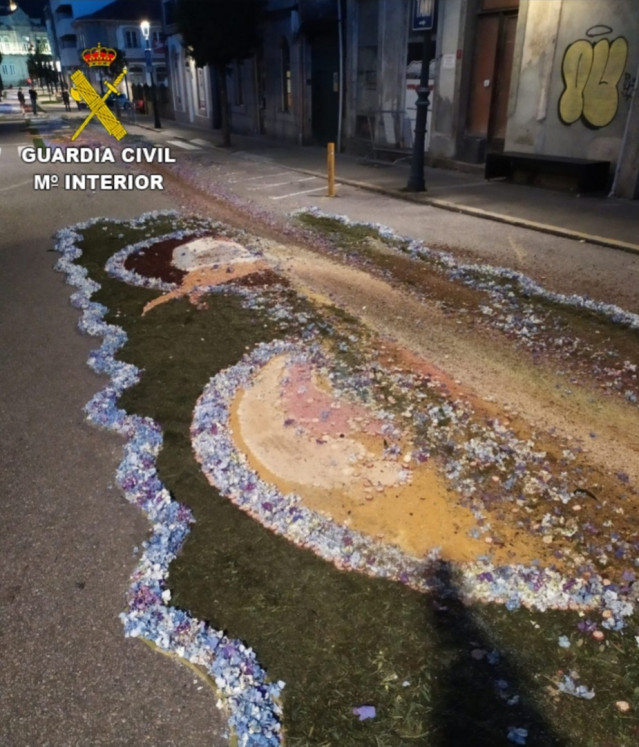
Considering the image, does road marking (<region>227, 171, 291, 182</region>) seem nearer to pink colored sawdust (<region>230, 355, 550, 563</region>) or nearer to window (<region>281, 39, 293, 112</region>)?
window (<region>281, 39, 293, 112</region>)

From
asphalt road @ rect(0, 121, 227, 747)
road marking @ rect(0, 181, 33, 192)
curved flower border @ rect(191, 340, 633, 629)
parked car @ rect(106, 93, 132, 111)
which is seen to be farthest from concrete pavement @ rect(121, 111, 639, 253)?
parked car @ rect(106, 93, 132, 111)

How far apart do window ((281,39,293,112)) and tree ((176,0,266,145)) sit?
1602 mm

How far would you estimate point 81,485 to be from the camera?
4.09 metres

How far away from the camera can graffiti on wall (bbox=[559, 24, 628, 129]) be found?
12500mm

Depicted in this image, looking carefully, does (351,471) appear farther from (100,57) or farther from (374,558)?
(100,57)

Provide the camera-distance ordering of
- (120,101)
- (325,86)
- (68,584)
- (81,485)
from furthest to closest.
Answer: (120,101) < (325,86) < (81,485) < (68,584)

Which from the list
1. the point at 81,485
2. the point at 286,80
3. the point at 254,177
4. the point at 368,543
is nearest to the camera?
the point at 368,543

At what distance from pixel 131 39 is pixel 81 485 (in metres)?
75.2

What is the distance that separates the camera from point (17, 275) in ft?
28.7

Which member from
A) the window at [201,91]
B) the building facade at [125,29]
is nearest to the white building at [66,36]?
the building facade at [125,29]

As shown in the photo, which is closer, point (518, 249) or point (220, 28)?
point (518, 249)

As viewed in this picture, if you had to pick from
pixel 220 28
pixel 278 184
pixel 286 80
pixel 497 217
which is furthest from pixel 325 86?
pixel 497 217

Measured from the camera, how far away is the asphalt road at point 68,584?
257 centimetres

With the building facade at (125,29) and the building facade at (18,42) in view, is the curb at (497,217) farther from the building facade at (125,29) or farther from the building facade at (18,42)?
the building facade at (18,42)
